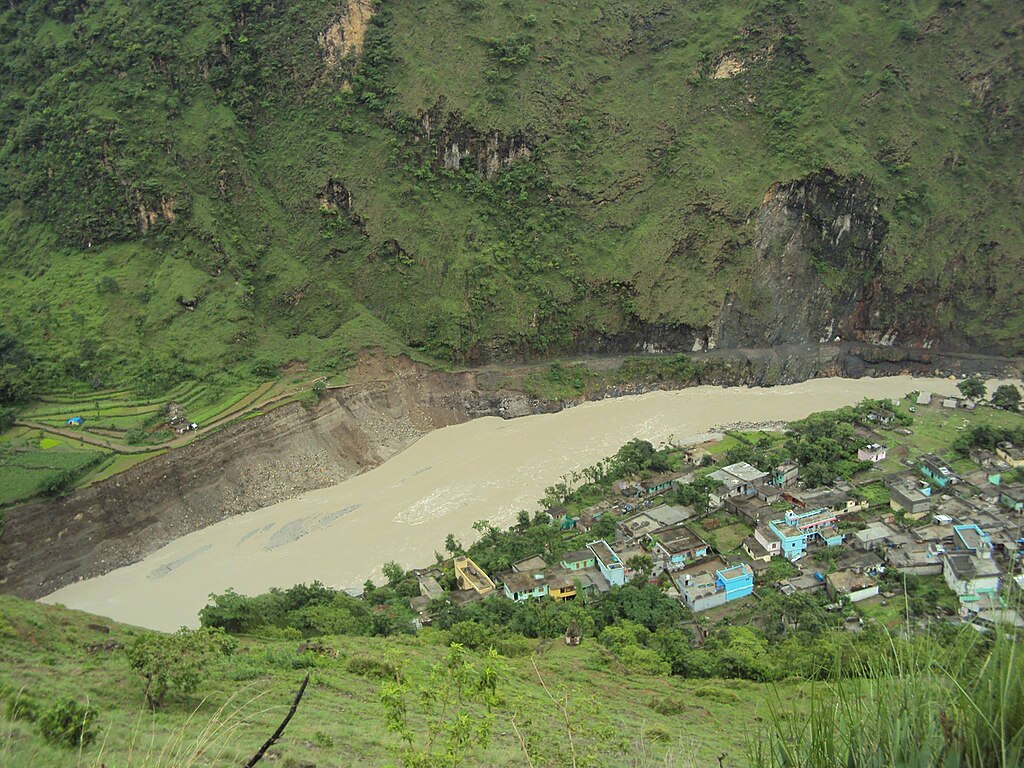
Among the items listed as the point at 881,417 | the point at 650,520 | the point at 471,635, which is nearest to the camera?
the point at 471,635

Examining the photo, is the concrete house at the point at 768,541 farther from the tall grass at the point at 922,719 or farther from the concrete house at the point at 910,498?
the tall grass at the point at 922,719

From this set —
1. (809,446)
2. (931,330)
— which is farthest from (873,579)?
(931,330)

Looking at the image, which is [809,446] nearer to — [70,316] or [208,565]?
[208,565]

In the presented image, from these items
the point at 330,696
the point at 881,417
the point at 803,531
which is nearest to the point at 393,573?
the point at 803,531

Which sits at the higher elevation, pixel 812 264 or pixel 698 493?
pixel 812 264

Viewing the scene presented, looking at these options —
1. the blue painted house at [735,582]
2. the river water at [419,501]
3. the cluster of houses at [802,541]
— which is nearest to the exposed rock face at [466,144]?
the river water at [419,501]

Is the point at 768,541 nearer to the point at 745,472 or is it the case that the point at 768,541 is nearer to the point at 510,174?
the point at 745,472
